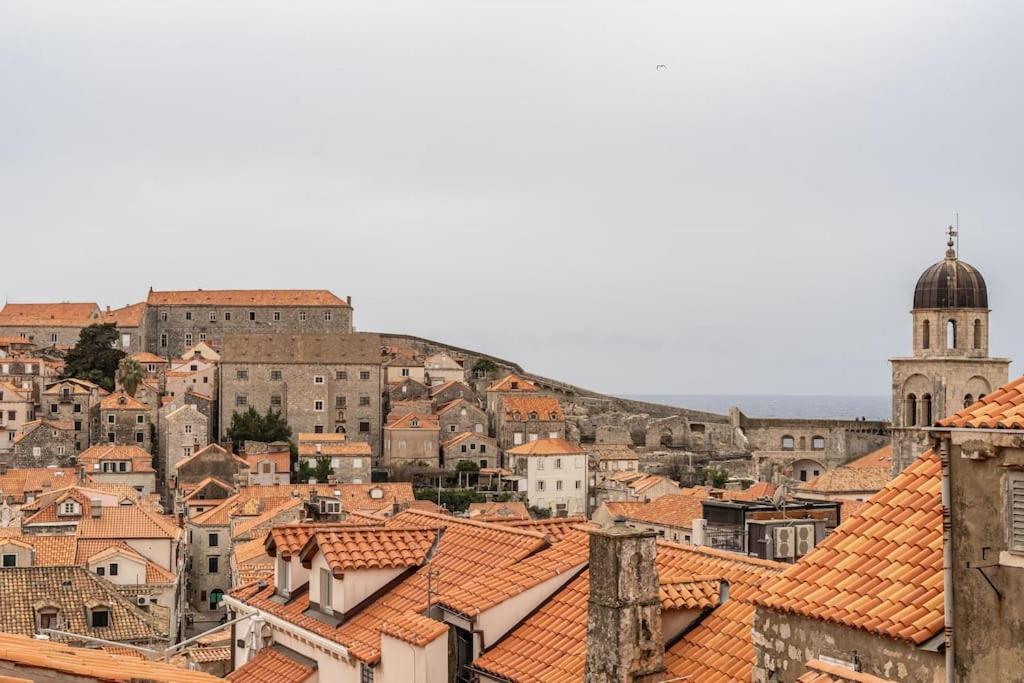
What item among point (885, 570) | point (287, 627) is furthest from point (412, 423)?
point (885, 570)

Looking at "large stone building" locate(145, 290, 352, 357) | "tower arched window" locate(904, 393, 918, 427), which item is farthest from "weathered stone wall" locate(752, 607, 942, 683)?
"large stone building" locate(145, 290, 352, 357)

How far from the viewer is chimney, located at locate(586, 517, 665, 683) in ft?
31.9

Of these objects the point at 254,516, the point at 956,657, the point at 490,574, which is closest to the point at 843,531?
the point at 956,657

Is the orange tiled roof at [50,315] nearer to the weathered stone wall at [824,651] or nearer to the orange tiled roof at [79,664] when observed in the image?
the orange tiled roof at [79,664]

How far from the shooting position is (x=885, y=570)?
845 cm

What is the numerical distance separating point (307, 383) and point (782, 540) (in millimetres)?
81889

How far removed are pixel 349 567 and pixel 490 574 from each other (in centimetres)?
154

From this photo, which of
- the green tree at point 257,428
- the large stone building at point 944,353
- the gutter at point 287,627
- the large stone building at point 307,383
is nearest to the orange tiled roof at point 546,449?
the large stone building at point 307,383

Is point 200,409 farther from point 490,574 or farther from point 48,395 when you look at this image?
point 490,574

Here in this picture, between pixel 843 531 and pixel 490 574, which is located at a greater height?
pixel 843 531

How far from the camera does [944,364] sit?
1956 inches

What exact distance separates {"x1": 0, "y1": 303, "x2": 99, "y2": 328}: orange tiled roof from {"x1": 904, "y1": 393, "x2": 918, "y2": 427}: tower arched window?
83866 mm

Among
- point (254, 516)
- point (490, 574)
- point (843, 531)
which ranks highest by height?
point (843, 531)

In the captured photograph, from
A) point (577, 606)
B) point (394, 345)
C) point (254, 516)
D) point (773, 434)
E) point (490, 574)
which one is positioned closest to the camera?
point (577, 606)
